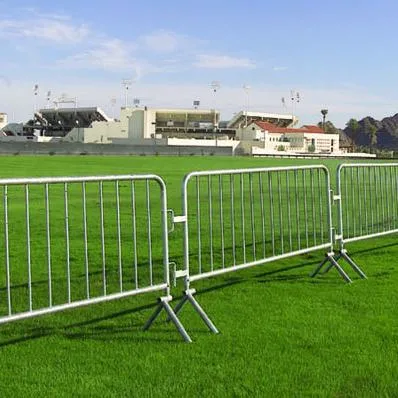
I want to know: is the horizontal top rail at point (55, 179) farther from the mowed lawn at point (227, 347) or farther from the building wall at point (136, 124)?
the building wall at point (136, 124)

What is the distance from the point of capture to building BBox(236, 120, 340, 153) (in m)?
142

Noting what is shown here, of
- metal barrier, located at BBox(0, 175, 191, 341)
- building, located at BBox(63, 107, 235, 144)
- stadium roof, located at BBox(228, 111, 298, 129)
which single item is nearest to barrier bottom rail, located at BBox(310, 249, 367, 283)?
metal barrier, located at BBox(0, 175, 191, 341)

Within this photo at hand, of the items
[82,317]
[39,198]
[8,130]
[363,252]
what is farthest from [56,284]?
[8,130]

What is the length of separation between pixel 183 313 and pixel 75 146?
6324 cm

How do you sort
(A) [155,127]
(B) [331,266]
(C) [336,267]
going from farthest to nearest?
(A) [155,127] < (B) [331,266] < (C) [336,267]

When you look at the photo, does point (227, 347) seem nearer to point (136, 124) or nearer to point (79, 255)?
point (79, 255)

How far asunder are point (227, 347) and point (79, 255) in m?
4.51

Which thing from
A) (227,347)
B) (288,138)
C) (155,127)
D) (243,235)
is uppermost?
(155,127)

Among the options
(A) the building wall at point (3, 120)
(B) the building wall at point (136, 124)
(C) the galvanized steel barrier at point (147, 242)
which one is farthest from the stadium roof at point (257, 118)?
(C) the galvanized steel barrier at point (147, 242)

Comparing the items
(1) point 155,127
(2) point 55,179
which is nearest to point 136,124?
(1) point 155,127

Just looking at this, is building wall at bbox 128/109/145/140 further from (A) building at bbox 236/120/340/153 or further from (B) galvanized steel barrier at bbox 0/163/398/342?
(B) galvanized steel barrier at bbox 0/163/398/342

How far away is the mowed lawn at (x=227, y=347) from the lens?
171 inches

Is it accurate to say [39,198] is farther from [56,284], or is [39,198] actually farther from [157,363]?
[157,363]

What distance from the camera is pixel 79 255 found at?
926cm
